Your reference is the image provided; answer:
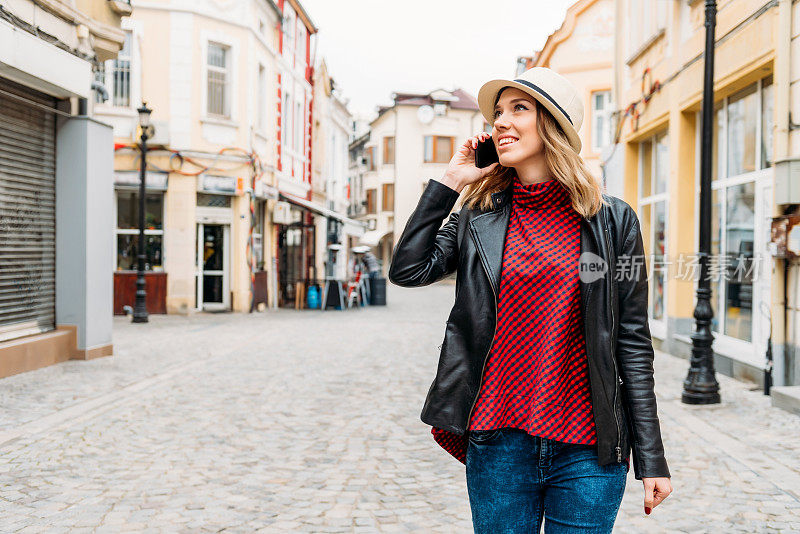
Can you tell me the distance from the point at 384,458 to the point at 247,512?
1481 millimetres

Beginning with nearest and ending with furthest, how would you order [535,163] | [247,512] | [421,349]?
[535,163], [247,512], [421,349]

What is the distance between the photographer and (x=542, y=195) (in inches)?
92.4

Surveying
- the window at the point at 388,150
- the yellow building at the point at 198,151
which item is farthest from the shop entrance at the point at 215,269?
the window at the point at 388,150

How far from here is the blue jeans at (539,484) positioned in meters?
2.17

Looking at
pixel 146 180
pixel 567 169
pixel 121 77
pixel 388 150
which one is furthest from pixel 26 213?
pixel 388 150

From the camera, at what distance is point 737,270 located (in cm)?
1038

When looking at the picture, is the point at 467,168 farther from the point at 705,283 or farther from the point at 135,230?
the point at 135,230

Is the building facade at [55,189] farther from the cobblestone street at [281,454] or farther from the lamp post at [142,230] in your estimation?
the lamp post at [142,230]

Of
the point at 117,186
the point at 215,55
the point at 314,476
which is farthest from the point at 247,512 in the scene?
the point at 215,55

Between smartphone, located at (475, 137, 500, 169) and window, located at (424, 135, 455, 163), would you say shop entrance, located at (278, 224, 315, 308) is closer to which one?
window, located at (424, 135, 455, 163)

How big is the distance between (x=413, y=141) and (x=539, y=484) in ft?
165

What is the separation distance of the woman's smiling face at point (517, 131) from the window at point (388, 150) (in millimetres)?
50524

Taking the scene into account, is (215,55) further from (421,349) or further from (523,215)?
→ (523,215)

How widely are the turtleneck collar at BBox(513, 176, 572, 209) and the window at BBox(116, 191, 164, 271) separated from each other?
18673 millimetres
